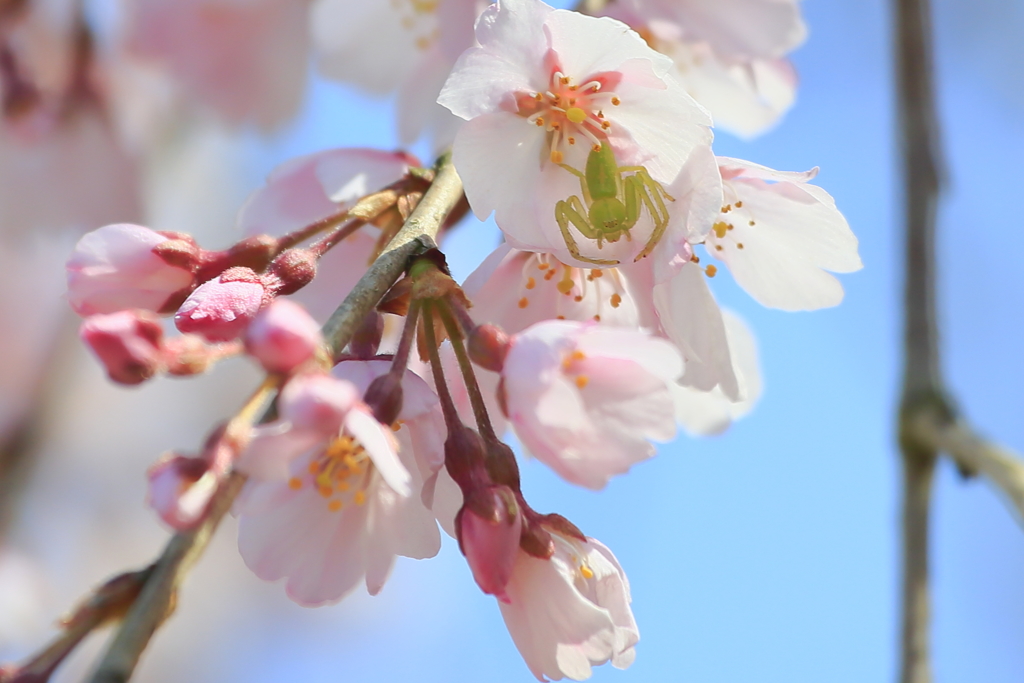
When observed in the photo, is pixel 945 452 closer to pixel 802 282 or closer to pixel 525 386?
pixel 802 282

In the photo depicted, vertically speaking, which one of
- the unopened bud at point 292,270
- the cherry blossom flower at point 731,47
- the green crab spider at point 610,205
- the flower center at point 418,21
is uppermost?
the flower center at point 418,21

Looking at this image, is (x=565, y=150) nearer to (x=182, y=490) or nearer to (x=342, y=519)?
(x=342, y=519)

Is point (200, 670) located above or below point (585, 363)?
above

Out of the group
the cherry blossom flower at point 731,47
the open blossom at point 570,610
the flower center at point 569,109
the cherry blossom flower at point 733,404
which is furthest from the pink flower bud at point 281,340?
the cherry blossom flower at point 731,47

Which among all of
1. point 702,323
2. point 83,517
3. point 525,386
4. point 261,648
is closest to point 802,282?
point 702,323

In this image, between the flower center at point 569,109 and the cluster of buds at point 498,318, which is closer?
the cluster of buds at point 498,318

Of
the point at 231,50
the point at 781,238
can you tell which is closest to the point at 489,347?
the point at 781,238

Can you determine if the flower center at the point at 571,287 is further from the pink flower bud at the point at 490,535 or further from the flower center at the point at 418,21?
the flower center at the point at 418,21
